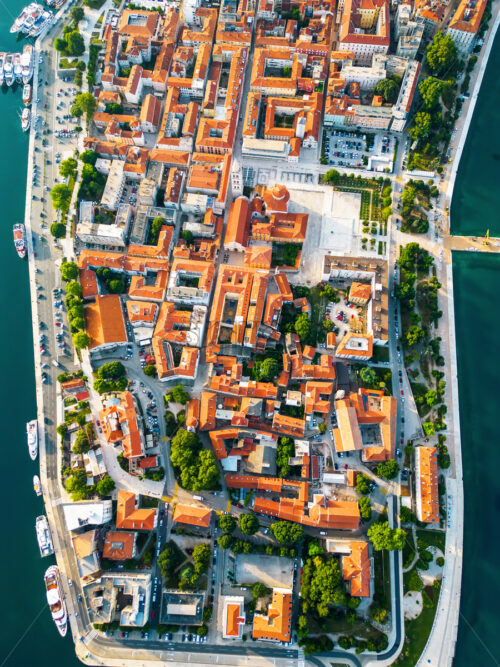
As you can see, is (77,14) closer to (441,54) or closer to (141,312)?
(141,312)

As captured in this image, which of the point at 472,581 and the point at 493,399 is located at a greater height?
the point at 493,399

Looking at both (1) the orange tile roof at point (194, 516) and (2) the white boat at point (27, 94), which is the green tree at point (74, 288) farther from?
(2) the white boat at point (27, 94)

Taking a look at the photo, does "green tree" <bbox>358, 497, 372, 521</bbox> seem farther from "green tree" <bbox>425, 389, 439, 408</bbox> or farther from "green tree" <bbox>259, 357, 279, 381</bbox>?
"green tree" <bbox>259, 357, 279, 381</bbox>

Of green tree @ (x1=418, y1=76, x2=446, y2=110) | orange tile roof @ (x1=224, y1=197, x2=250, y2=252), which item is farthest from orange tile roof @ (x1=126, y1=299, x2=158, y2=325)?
green tree @ (x1=418, y1=76, x2=446, y2=110)

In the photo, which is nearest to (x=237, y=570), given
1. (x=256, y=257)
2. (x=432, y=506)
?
(x=432, y=506)

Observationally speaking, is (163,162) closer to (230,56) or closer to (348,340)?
(230,56)

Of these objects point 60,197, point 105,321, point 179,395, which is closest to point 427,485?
point 179,395

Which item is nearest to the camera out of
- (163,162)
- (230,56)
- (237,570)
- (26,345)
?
(237,570)
